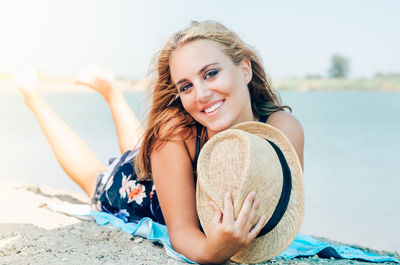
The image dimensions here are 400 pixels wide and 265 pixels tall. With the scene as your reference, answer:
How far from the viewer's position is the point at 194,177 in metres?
3.00

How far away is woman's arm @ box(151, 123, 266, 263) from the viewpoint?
2.31 m

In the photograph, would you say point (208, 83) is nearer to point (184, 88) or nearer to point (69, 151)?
point (184, 88)

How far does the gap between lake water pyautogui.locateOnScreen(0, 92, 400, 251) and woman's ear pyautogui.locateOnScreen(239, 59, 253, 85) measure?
885 mm

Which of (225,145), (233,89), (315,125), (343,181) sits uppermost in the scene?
(233,89)

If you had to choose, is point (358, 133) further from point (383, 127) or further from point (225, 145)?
point (225, 145)

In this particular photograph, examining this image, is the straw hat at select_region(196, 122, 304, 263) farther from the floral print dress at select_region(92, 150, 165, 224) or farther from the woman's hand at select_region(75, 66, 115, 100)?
the woman's hand at select_region(75, 66, 115, 100)

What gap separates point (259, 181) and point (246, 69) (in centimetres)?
107

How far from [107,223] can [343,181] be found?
12.0 feet

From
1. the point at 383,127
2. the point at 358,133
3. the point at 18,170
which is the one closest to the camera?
the point at 18,170

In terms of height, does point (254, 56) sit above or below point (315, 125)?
above

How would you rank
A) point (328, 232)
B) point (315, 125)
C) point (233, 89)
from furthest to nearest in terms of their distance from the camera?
1. point (315, 125)
2. point (328, 232)
3. point (233, 89)

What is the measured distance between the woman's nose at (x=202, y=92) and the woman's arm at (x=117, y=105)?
1.92 metres

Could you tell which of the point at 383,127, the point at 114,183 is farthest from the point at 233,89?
the point at 383,127

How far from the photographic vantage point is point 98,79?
530 cm
